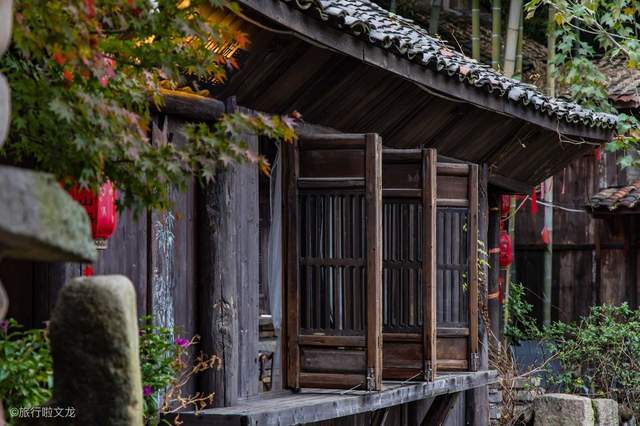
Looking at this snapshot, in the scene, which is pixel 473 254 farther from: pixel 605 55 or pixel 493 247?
pixel 605 55

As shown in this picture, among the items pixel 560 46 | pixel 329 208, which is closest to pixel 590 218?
pixel 560 46

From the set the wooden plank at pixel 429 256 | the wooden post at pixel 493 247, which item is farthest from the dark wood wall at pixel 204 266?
the wooden post at pixel 493 247

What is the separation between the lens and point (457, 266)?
436 inches

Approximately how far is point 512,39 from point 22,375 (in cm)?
1292

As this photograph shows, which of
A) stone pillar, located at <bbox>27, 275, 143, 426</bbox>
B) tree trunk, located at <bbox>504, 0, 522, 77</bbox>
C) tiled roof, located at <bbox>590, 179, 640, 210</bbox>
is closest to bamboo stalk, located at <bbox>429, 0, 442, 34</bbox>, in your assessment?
tree trunk, located at <bbox>504, 0, 522, 77</bbox>

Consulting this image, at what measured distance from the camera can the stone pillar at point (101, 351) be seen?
142 inches

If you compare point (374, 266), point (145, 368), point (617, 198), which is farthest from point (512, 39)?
point (145, 368)

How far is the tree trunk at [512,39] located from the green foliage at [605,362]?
12.9ft

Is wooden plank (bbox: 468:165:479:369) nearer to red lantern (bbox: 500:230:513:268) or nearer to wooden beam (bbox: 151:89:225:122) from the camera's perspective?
wooden beam (bbox: 151:89:225:122)

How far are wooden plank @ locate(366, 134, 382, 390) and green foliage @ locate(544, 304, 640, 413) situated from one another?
6.76m

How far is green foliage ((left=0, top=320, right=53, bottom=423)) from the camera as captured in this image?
531cm

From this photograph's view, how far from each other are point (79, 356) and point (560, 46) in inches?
558

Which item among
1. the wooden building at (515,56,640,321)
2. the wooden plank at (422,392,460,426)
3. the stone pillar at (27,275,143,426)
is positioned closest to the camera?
the stone pillar at (27,275,143,426)

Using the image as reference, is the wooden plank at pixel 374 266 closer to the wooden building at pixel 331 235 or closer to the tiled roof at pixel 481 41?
the wooden building at pixel 331 235
